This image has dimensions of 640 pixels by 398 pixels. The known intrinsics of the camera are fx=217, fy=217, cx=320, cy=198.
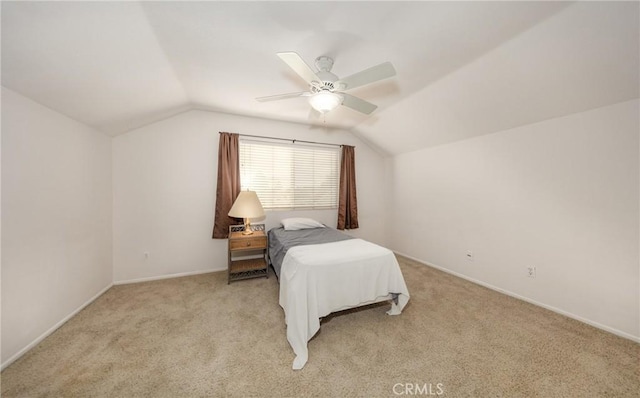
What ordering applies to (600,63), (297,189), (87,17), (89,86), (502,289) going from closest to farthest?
(87,17) < (600,63) < (89,86) < (502,289) < (297,189)

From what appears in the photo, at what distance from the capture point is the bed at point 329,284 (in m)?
1.75

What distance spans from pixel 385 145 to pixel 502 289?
9.55 feet

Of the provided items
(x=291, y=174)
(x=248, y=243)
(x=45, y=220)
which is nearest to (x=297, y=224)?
(x=248, y=243)

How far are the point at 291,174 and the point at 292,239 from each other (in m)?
1.50

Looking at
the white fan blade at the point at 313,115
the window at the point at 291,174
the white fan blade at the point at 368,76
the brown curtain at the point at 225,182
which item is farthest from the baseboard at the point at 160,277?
the white fan blade at the point at 368,76

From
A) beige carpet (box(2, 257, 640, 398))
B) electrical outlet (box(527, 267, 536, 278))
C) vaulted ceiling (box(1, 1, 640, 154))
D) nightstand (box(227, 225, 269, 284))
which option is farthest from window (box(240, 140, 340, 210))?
electrical outlet (box(527, 267, 536, 278))

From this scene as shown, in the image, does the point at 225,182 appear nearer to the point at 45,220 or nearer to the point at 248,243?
the point at 248,243

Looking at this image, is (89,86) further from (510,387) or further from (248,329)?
(510,387)

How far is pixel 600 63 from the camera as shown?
5.66 feet

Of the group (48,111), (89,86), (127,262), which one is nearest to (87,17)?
(89,86)

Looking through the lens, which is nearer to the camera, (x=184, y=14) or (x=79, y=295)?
(x=184, y=14)

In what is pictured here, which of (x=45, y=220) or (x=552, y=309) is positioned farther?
(x=552, y=309)

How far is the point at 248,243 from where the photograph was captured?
3.07m

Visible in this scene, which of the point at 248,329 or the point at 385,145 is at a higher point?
the point at 385,145
